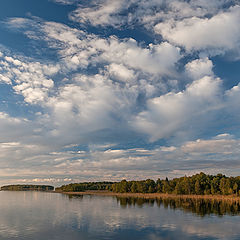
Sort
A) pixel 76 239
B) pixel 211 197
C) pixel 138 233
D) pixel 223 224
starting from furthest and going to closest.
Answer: pixel 211 197 < pixel 223 224 < pixel 138 233 < pixel 76 239

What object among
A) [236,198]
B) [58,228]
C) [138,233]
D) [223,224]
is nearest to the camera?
[138,233]

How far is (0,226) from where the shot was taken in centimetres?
7425

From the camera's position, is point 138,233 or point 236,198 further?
point 236,198

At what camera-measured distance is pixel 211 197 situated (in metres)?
200

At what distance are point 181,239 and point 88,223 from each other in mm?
31816

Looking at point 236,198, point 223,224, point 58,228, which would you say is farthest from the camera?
point 236,198

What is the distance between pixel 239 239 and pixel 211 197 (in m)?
152

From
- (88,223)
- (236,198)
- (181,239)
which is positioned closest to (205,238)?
(181,239)

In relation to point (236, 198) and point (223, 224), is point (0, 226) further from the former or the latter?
point (236, 198)

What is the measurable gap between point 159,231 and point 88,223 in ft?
76.7

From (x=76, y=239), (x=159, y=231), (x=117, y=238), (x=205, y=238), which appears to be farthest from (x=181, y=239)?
(x=76, y=239)

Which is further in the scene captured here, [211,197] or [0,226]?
[211,197]

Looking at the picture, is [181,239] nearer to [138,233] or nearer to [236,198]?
[138,233]

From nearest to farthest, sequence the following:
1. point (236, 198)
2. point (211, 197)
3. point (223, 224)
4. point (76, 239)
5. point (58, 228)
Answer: point (76, 239) → point (58, 228) → point (223, 224) → point (236, 198) → point (211, 197)
